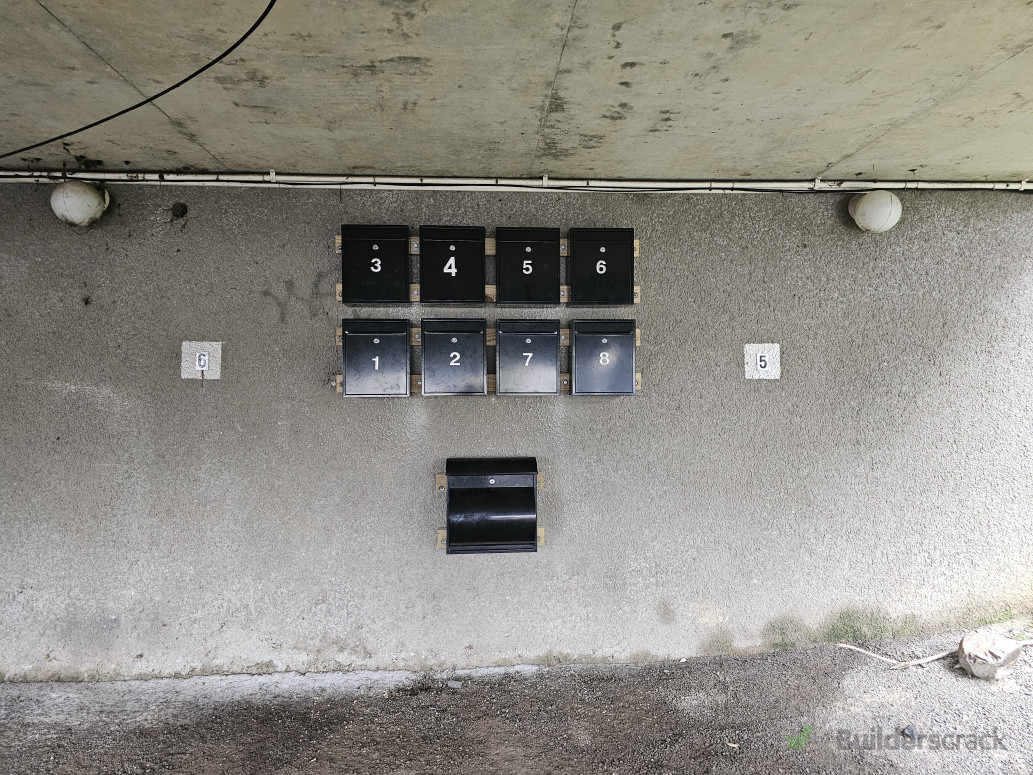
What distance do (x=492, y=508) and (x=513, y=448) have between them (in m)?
0.27

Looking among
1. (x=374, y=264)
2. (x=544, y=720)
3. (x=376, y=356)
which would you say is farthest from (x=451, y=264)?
(x=544, y=720)

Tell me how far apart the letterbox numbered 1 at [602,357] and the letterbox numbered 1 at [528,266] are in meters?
0.20

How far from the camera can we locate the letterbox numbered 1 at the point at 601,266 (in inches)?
87.6

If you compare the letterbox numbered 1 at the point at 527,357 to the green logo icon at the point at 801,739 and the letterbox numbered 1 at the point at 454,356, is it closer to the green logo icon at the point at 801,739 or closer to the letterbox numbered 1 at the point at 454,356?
the letterbox numbered 1 at the point at 454,356

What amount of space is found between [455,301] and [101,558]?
1.82 m

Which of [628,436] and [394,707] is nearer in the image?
[394,707]

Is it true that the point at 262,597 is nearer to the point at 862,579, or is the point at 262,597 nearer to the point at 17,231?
the point at 17,231

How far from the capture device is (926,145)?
1.95 meters

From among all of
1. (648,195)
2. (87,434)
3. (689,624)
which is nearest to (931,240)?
(648,195)

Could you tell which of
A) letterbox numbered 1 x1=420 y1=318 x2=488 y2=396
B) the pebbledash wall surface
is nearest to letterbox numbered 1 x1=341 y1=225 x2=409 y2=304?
the pebbledash wall surface

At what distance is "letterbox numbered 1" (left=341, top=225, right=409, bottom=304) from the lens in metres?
2.16

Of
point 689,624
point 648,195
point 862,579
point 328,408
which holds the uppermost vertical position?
point 648,195

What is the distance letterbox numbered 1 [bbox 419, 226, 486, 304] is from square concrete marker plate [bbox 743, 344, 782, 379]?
4.02ft

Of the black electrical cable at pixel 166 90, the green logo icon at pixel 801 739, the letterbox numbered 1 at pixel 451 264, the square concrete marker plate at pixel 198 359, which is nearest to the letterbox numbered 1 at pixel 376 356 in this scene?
the letterbox numbered 1 at pixel 451 264
